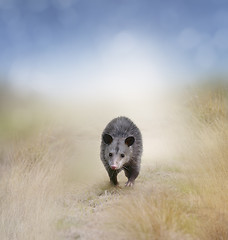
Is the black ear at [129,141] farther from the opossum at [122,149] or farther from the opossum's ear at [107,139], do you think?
the opossum's ear at [107,139]

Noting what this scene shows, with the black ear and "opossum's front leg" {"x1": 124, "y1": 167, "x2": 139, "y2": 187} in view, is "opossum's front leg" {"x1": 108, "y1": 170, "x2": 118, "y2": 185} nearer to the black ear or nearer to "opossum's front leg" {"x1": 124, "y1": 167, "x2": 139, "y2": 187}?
"opossum's front leg" {"x1": 124, "y1": 167, "x2": 139, "y2": 187}

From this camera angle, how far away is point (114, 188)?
7.42 metres

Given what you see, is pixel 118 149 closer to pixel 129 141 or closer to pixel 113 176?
pixel 129 141

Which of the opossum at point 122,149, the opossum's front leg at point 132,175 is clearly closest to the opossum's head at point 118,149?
the opossum at point 122,149

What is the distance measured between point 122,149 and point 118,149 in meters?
0.10

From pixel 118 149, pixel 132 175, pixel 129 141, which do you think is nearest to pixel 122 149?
pixel 118 149

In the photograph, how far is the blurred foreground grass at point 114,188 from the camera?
4.79m

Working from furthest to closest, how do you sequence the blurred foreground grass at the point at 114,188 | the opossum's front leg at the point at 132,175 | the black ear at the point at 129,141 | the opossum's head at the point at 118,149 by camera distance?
the opossum's front leg at the point at 132,175 → the black ear at the point at 129,141 → the opossum's head at the point at 118,149 → the blurred foreground grass at the point at 114,188

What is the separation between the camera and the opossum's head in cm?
689

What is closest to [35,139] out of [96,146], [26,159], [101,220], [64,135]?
[26,159]

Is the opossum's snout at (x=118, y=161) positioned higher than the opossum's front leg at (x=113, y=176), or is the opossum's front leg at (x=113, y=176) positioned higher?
the opossum's snout at (x=118, y=161)

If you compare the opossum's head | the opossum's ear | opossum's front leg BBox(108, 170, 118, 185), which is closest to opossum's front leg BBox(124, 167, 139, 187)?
opossum's front leg BBox(108, 170, 118, 185)

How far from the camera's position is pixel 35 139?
30.5 ft

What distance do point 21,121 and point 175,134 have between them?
5.05m
